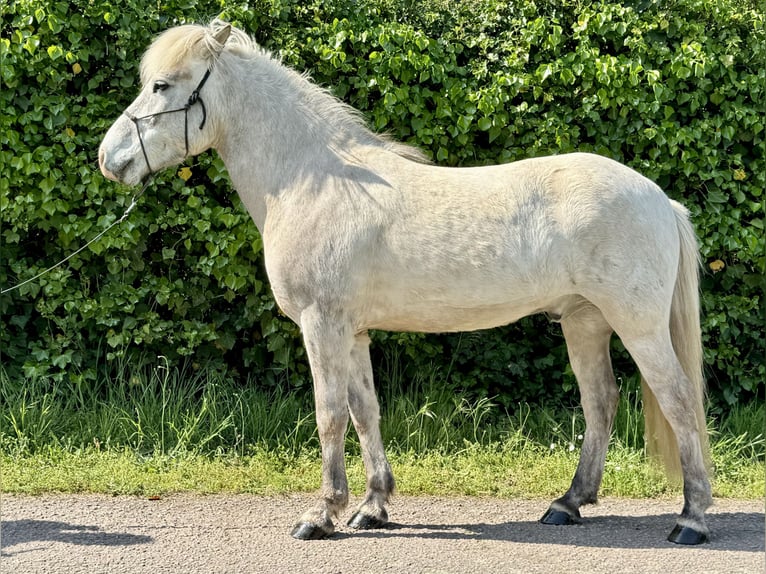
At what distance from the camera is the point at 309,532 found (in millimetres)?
4848

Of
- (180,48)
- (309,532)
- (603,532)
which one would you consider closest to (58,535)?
(309,532)

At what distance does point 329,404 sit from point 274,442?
1734 mm

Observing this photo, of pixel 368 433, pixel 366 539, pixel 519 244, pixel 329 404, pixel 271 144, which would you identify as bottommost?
pixel 366 539

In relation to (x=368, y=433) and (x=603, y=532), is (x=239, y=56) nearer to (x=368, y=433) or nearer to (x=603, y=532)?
(x=368, y=433)

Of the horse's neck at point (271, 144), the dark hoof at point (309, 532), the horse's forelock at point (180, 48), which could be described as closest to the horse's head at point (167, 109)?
the horse's forelock at point (180, 48)

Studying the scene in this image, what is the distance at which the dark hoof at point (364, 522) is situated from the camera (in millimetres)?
5066

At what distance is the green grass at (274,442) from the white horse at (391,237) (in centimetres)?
89

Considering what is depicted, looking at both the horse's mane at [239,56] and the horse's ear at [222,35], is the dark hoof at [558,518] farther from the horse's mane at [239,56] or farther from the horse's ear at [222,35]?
the horse's ear at [222,35]

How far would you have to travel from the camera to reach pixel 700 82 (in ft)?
20.8

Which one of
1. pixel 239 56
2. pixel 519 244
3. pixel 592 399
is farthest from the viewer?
pixel 592 399

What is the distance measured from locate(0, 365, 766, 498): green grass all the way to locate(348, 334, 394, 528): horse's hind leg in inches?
26.4

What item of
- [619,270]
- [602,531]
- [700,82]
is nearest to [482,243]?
[619,270]

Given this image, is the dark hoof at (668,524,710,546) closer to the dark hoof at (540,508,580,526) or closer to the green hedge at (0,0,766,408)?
the dark hoof at (540,508,580,526)

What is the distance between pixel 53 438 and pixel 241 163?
94.8 inches
